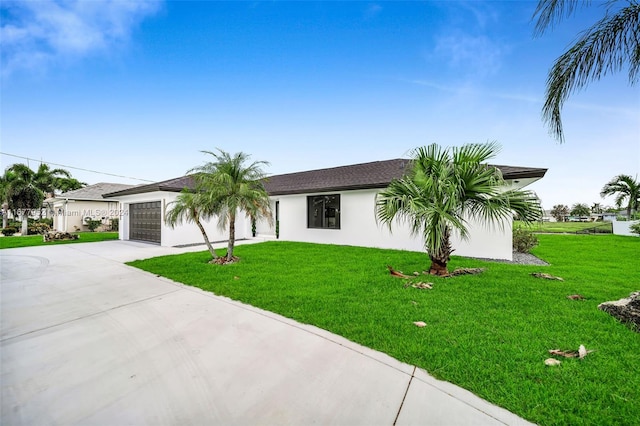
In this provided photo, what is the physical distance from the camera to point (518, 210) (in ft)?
18.2

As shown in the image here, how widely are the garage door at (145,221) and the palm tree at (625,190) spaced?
3221 cm

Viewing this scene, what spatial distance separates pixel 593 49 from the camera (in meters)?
3.49

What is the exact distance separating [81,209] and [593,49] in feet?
94.9

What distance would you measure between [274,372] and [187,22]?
42.2ft

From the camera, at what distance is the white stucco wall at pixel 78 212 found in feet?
63.4

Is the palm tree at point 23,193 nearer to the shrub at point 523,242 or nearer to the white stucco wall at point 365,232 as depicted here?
the white stucco wall at point 365,232

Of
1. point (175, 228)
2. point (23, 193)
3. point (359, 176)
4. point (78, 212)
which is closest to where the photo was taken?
point (175, 228)

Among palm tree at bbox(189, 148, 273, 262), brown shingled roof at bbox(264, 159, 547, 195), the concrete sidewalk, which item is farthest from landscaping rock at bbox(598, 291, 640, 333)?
palm tree at bbox(189, 148, 273, 262)

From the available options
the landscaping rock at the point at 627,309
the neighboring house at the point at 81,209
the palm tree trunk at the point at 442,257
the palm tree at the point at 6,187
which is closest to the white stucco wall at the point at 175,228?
the neighboring house at the point at 81,209

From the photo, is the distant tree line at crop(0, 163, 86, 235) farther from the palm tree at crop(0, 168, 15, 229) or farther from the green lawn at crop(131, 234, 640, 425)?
the green lawn at crop(131, 234, 640, 425)

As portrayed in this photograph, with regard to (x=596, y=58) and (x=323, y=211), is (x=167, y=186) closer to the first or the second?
(x=323, y=211)

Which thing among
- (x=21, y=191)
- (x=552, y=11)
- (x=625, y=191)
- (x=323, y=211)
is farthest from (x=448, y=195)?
(x=21, y=191)

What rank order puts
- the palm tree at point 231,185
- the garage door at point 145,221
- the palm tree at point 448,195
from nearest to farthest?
the palm tree at point 448,195 → the palm tree at point 231,185 → the garage door at point 145,221

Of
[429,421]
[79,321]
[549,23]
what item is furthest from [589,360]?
[79,321]
